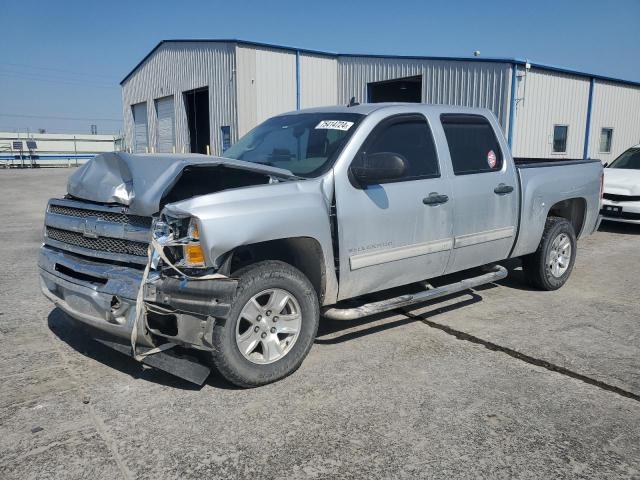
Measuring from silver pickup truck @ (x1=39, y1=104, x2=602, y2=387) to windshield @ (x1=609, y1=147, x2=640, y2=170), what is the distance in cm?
752

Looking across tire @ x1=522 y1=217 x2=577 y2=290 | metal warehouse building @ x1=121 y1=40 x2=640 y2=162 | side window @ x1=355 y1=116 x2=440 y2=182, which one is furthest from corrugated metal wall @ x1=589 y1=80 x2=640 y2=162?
side window @ x1=355 y1=116 x2=440 y2=182

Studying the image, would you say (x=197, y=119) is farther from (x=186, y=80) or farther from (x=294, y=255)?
(x=294, y=255)

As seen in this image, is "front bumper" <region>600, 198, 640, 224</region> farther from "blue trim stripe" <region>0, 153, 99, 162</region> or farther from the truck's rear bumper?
"blue trim stripe" <region>0, 153, 99, 162</region>

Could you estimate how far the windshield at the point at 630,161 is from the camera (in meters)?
11.1

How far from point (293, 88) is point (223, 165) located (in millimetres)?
17635

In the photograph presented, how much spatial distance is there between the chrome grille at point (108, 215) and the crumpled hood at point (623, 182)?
9351 mm

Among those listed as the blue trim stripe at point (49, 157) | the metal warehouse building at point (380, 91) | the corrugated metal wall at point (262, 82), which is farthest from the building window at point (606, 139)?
the blue trim stripe at point (49, 157)

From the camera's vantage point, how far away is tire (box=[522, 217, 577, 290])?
19.1 feet

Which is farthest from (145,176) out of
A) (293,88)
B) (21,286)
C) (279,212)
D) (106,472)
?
(293,88)

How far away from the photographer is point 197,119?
2491 centimetres

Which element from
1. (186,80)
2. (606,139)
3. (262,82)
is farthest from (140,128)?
(606,139)

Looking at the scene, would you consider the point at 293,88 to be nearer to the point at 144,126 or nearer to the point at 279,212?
the point at 144,126

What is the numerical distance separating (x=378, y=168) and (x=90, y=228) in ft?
6.62

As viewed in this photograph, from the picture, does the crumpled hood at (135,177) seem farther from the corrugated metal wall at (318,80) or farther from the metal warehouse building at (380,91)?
the corrugated metal wall at (318,80)
